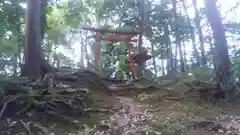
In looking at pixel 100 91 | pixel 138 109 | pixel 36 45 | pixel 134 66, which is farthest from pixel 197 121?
pixel 134 66

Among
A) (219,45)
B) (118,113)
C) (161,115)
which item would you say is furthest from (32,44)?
(219,45)

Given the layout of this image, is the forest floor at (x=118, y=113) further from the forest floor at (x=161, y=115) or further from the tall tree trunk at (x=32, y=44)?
the tall tree trunk at (x=32, y=44)

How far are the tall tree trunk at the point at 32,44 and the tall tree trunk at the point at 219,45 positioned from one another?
5.48 metres

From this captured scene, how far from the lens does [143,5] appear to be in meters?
18.3

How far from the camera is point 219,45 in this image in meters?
8.46

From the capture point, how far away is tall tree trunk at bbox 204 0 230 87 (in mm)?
8094

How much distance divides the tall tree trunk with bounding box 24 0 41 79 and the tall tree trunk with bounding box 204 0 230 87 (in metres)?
5.48

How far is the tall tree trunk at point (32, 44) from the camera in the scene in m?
7.89

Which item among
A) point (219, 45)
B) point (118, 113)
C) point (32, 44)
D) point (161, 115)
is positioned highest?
point (32, 44)

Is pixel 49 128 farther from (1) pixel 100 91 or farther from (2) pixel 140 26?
(2) pixel 140 26

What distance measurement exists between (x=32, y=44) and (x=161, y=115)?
4.36 meters

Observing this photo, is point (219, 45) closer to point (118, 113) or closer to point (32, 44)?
point (118, 113)

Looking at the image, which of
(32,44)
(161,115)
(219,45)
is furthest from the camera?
(219,45)

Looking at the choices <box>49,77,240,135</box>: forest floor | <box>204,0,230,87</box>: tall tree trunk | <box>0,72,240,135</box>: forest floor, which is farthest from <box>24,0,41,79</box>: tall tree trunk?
<box>204,0,230,87</box>: tall tree trunk
